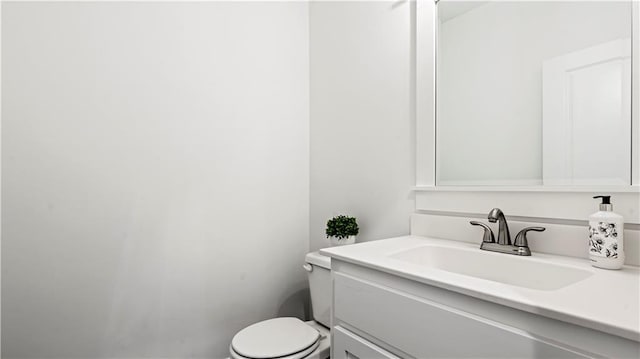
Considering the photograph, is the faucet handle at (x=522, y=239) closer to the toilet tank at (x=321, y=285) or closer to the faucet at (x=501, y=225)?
the faucet at (x=501, y=225)

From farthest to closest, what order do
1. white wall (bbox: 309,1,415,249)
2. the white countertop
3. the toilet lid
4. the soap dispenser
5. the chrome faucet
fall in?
white wall (bbox: 309,1,415,249) < the toilet lid < the chrome faucet < the soap dispenser < the white countertop

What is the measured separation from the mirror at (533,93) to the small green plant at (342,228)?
43 centimetres

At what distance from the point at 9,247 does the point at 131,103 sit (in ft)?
2.17

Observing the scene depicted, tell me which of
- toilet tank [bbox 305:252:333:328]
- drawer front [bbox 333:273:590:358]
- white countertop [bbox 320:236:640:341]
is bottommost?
toilet tank [bbox 305:252:333:328]

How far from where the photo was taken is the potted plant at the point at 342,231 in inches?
53.4

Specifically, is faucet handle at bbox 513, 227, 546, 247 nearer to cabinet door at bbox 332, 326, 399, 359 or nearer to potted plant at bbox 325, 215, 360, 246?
cabinet door at bbox 332, 326, 399, 359

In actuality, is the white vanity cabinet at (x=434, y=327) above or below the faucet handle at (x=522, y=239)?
below

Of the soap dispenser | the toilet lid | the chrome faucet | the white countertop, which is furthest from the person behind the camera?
the toilet lid

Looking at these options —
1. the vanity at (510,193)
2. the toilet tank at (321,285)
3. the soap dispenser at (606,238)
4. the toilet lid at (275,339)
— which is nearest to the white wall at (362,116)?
the vanity at (510,193)

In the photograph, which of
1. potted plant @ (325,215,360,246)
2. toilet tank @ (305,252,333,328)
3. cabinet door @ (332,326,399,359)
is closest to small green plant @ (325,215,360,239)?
potted plant @ (325,215,360,246)

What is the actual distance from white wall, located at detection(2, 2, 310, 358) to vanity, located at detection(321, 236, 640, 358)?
29.9 inches

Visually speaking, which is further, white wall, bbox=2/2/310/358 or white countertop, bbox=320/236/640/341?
white wall, bbox=2/2/310/358

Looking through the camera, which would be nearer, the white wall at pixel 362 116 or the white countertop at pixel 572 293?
the white countertop at pixel 572 293

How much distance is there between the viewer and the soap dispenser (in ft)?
2.27
